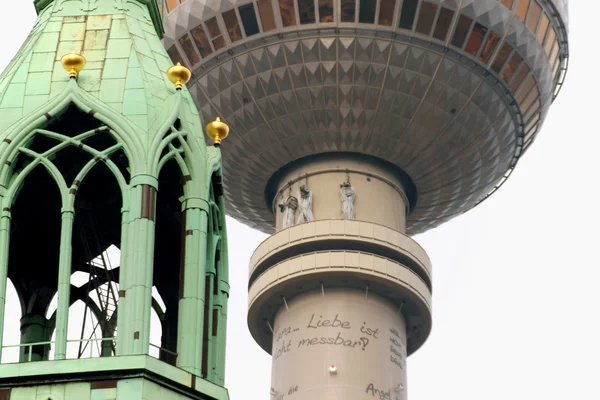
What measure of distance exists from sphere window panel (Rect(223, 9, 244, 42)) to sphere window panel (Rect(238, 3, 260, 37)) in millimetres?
329

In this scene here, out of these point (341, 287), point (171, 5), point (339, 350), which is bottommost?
point (339, 350)

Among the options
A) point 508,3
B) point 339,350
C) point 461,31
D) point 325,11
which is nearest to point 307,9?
point 325,11

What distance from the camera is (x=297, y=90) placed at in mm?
79625

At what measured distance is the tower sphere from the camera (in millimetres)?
77625

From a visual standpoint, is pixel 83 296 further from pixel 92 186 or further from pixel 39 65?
pixel 39 65

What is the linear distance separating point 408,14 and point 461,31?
282 centimetres

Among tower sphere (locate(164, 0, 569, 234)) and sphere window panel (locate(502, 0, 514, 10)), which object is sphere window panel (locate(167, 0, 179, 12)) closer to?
tower sphere (locate(164, 0, 569, 234))

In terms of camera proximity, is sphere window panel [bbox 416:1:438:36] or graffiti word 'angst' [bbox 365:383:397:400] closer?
graffiti word 'angst' [bbox 365:383:397:400]

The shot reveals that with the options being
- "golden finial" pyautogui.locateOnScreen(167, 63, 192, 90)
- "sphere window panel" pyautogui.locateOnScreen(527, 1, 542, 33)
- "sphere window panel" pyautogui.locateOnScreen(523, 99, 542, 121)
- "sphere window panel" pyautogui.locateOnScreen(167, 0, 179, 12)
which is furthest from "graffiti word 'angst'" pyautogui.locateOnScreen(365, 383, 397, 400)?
"golden finial" pyautogui.locateOnScreen(167, 63, 192, 90)

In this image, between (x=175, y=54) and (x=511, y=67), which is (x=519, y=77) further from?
(x=175, y=54)

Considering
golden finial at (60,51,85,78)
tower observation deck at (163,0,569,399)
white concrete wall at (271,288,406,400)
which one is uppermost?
tower observation deck at (163,0,569,399)

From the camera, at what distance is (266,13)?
7775 centimetres

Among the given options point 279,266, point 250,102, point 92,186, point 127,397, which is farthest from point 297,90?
point 127,397

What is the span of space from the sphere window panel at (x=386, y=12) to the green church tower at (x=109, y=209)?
45105 millimetres
